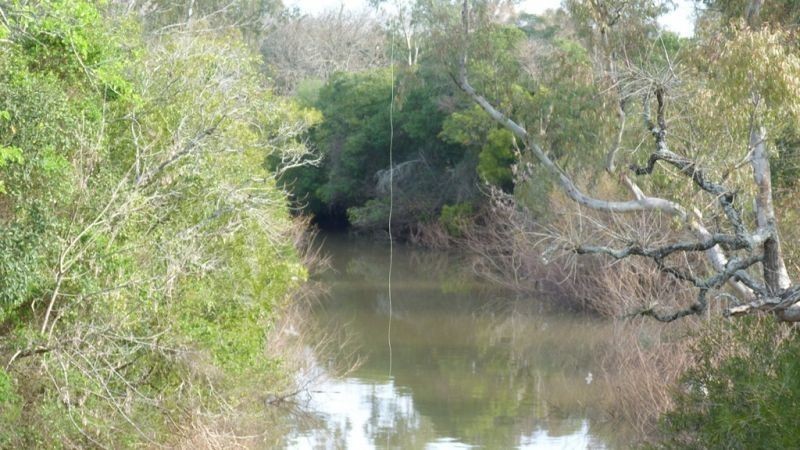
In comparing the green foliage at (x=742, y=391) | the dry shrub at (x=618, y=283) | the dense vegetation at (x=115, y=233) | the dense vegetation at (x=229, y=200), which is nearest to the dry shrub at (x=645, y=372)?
the dry shrub at (x=618, y=283)

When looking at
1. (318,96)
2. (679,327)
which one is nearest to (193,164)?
(679,327)

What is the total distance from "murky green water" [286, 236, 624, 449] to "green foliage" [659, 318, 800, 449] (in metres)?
4.50

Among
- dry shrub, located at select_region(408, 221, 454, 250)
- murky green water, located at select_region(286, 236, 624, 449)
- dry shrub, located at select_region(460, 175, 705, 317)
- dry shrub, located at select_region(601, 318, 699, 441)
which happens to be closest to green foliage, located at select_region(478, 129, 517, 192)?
dry shrub, located at select_region(460, 175, 705, 317)

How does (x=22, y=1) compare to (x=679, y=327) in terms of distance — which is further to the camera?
(x=679, y=327)

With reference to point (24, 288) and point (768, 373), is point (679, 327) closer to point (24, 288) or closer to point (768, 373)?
point (768, 373)

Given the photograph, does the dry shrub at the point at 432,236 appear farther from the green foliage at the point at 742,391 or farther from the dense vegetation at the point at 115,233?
the green foliage at the point at 742,391

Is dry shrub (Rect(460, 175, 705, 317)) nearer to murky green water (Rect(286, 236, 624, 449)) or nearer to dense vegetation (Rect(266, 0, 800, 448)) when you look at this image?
dense vegetation (Rect(266, 0, 800, 448))

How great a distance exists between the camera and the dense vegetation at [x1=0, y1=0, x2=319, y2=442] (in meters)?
10.3

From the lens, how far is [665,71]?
14.2 meters

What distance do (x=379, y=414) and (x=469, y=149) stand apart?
19.5m

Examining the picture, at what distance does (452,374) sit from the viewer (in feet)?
66.9

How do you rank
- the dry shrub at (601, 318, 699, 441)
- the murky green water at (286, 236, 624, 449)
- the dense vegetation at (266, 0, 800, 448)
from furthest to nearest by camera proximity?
the murky green water at (286, 236, 624, 449), the dry shrub at (601, 318, 699, 441), the dense vegetation at (266, 0, 800, 448)

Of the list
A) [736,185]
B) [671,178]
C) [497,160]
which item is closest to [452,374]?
[671,178]

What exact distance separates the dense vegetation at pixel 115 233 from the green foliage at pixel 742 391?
15.0 feet
